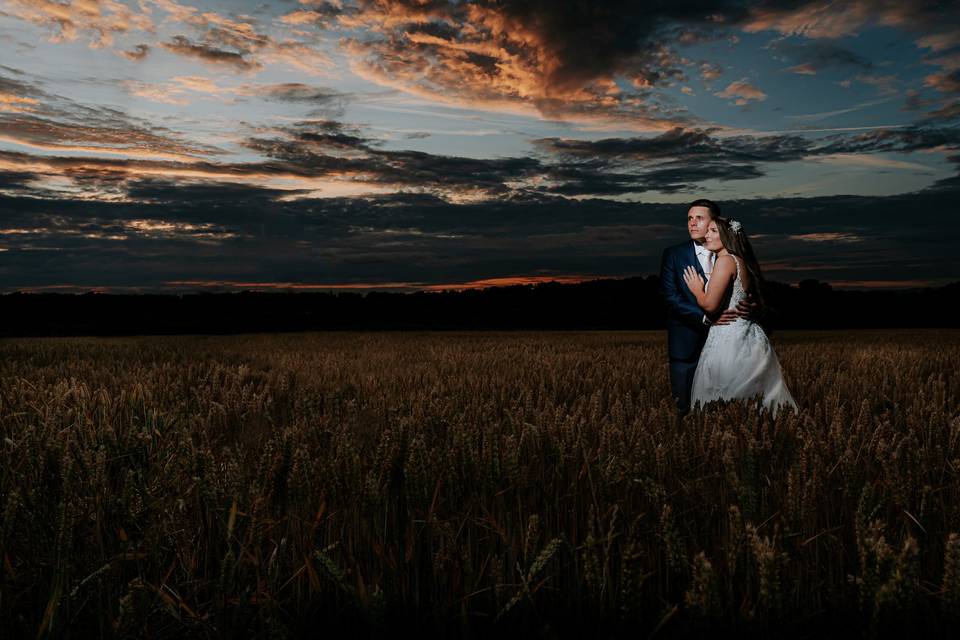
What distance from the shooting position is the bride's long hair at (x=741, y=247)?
560 centimetres

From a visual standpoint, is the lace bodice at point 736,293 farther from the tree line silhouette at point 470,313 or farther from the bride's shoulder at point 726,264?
the tree line silhouette at point 470,313

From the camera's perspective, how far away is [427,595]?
81.1 inches

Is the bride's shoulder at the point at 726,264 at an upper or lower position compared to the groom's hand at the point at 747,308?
upper

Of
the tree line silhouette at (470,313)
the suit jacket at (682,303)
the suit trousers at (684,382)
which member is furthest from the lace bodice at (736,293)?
the tree line silhouette at (470,313)

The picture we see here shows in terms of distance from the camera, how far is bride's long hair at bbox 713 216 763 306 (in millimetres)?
5602

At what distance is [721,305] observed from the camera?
575cm

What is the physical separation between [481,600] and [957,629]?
1243 mm

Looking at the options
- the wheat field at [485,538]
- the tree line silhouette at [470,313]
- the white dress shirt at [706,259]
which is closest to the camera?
the wheat field at [485,538]

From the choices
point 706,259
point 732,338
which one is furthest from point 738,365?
point 706,259

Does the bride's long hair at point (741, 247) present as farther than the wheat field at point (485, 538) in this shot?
Yes

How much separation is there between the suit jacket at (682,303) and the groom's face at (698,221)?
26 centimetres

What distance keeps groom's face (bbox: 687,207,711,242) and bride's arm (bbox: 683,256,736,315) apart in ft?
1.04

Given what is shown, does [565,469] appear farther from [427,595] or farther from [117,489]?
[117,489]

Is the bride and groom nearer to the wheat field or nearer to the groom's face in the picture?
the groom's face
